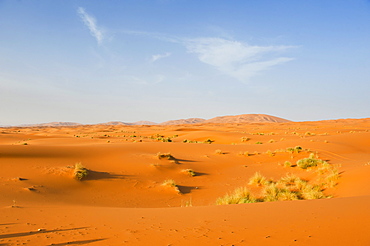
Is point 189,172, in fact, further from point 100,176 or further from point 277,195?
point 277,195

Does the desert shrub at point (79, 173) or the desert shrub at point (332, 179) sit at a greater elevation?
the desert shrub at point (79, 173)

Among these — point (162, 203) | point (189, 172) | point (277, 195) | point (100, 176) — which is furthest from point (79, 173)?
point (277, 195)

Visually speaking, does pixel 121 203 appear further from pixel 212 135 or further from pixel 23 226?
pixel 212 135

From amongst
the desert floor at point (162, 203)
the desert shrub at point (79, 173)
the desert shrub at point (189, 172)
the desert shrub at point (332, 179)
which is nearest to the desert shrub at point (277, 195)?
the desert floor at point (162, 203)

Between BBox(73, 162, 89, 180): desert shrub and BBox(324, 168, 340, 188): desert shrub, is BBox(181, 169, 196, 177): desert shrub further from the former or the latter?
BBox(324, 168, 340, 188): desert shrub

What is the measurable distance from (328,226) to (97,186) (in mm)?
8694

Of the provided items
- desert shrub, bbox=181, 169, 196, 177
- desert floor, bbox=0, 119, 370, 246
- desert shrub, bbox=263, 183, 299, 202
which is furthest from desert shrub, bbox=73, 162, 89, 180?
desert shrub, bbox=263, 183, 299, 202

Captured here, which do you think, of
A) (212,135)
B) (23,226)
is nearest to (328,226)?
(23,226)

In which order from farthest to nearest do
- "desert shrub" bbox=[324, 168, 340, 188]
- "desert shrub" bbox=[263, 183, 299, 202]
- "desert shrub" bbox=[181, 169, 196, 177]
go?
"desert shrub" bbox=[181, 169, 196, 177] < "desert shrub" bbox=[324, 168, 340, 188] < "desert shrub" bbox=[263, 183, 299, 202]

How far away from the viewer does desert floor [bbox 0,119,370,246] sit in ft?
14.4

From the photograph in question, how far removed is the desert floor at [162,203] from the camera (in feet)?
14.4

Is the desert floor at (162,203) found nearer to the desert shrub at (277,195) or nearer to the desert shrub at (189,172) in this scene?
the desert shrub at (189,172)

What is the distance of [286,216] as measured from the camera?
5.32 meters

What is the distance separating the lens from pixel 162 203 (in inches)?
383
